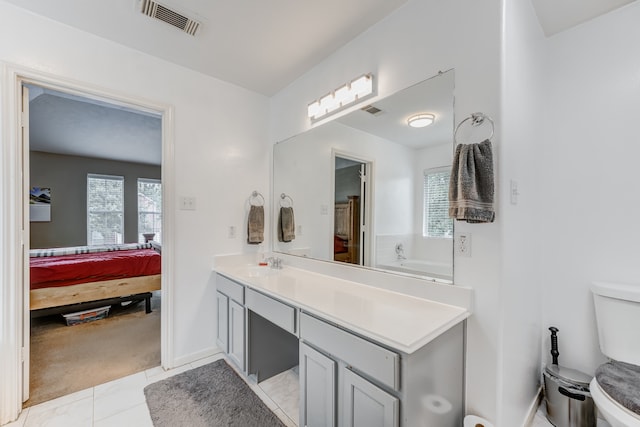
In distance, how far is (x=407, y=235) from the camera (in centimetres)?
169

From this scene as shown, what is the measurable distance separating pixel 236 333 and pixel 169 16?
2.17 meters

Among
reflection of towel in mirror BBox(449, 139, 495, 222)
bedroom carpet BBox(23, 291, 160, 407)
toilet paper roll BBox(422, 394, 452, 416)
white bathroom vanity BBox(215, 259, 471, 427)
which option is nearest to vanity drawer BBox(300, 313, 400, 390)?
white bathroom vanity BBox(215, 259, 471, 427)

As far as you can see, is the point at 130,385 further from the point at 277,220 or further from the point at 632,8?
the point at 632,8

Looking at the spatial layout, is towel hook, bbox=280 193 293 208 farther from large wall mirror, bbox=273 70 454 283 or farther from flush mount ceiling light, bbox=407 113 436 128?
flush mount ceiling light, bbox=407 113 436 128

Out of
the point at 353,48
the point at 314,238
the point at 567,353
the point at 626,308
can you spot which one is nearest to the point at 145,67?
the point at 353,48

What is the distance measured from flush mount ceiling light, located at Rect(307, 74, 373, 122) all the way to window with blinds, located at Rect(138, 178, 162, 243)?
528cm

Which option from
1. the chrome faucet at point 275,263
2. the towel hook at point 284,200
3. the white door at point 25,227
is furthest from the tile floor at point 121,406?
the towel hook at point 284,200

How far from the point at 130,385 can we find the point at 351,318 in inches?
74.1

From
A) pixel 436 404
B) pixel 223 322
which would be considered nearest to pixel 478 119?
pixel 436 404

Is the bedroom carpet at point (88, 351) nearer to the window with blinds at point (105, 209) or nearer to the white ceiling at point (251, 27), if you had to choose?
the white ceiling at point (251, 27)

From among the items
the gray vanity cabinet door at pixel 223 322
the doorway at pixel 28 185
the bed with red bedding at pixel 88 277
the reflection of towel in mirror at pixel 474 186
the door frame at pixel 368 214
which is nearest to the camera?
the reflection of towel in mirror at pixel 474 186

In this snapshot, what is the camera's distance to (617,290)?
5.02 ft

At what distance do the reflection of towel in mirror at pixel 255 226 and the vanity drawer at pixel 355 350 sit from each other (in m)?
1.28

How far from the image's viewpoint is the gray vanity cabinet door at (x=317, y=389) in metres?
1.29
